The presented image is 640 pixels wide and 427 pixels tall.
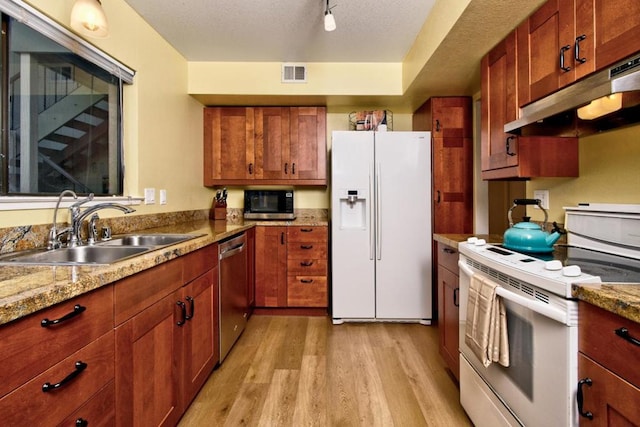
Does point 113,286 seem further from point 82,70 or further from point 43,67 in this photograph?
point 82,70

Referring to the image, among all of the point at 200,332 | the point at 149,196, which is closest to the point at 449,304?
the point at 200,332

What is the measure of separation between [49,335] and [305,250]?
2254mm

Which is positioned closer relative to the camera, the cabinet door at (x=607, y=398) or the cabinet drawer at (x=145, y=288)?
the cabinet door at (x=607, y=398)

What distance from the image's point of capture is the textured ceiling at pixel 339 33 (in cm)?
181

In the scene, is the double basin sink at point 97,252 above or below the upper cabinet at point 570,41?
below

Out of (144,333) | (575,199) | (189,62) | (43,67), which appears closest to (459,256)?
(575,199)

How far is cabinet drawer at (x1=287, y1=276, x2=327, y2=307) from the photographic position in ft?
9.66

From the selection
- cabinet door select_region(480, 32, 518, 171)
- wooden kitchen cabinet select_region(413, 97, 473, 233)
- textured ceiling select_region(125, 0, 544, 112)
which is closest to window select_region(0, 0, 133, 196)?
textured ceiling select_region(125, 0, 544, 112)

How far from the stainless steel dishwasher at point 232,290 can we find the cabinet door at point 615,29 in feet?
6.94

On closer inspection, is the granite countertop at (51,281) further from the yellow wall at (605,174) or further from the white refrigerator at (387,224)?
the yellow wall at (605,174)

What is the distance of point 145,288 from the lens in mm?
1185

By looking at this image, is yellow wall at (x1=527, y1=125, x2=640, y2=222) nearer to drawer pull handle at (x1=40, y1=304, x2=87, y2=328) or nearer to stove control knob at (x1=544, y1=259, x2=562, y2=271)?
stove control knob at (x1=544, y1=259, x2=562, y2=271)

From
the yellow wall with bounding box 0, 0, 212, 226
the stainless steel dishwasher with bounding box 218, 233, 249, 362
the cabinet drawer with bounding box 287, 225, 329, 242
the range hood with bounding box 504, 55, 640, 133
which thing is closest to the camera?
the range hood with bounding box 504, 55, 640, 133

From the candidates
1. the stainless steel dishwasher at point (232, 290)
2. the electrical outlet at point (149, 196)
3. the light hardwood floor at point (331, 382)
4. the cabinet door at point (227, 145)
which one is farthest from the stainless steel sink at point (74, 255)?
the cabinet door at point (227, 145)
